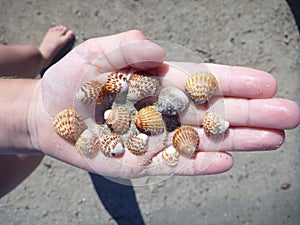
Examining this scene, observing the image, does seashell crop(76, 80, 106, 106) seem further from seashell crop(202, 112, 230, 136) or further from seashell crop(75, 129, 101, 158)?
seashell crop(202, 112, 230, 136)

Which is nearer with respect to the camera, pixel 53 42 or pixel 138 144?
pixel 138 144

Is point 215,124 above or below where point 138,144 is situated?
above

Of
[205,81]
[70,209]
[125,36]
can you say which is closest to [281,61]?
[205,81]

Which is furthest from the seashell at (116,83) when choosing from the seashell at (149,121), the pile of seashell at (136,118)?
the seashell at (149,121)

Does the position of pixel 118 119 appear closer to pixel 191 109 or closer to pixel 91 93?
pixel 91 93

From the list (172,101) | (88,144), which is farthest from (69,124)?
(172,101)

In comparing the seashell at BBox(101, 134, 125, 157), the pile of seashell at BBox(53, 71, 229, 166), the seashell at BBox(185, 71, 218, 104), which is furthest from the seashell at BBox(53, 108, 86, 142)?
the seashell at BBox(185, 71, 218, 104)
